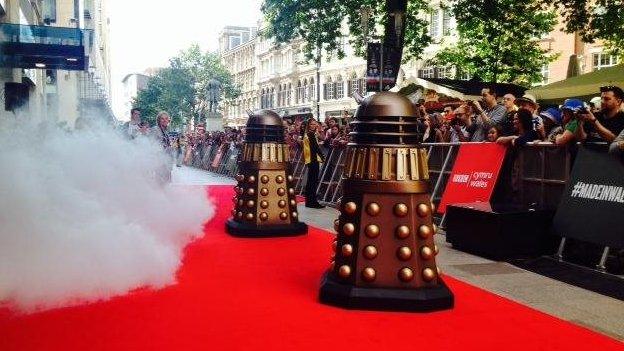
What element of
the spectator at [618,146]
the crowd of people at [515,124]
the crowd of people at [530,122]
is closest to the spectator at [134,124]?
the crowd of people at [515,124]

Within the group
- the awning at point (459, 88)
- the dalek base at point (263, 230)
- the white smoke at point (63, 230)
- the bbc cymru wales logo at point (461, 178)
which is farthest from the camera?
the awning at point (459, 88)

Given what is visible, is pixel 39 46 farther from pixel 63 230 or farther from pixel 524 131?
pixel 524 131

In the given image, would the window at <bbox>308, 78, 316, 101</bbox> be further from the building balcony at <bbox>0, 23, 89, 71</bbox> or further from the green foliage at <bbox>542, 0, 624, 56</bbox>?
the building balcony at <bbox>0, 23, 89, 71</bbox>

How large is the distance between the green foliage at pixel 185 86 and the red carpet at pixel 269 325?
64.3 meters

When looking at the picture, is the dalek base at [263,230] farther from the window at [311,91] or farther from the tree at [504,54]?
the window at [311,91]

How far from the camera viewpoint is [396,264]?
153 inches

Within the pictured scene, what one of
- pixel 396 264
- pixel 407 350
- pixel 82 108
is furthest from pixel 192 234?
pixel 82 108

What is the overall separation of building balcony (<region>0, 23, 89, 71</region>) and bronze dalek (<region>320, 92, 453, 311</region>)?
12968 mm

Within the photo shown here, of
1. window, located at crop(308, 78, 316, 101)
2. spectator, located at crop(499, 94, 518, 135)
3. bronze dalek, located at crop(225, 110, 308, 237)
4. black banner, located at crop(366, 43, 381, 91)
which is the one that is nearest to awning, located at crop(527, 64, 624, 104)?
black banner, located at crop(366, 43, 381, 91)

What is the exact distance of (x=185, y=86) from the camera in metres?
67.4

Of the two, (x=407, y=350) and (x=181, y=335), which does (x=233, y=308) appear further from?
(x=407, y=350)

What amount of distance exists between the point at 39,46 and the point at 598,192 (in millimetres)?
13832

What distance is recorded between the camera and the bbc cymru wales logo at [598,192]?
5477 millimetres

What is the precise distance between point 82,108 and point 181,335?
3841 cm
